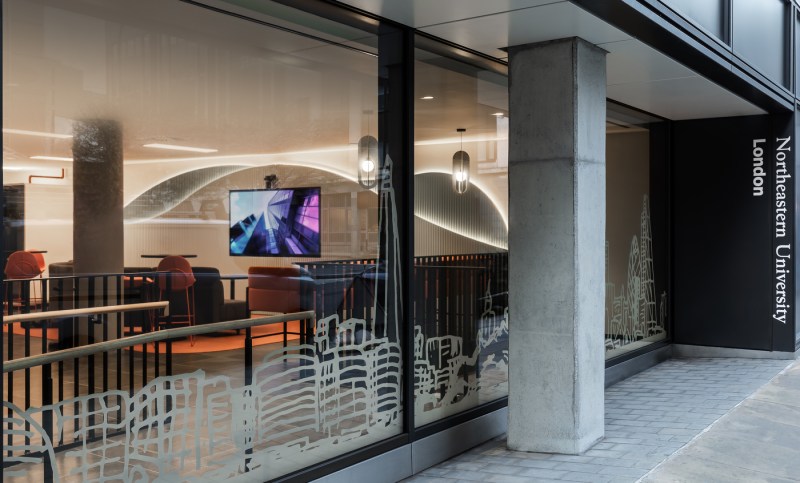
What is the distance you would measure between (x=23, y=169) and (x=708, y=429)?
220 inches

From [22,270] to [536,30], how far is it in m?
3.79

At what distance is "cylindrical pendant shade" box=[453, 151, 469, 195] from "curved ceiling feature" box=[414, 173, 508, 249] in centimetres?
5

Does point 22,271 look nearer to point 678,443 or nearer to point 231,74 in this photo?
point 231,74

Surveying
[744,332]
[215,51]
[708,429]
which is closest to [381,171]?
[215,51]

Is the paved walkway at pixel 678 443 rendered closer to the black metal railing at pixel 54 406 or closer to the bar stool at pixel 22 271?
the black metal railing at pixel 54 406

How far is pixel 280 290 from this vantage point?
15.7 feet

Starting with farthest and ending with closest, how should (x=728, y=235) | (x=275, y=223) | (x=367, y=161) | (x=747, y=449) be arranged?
1. (x=728, y=235)
2. (x=747, y=449)
3. (x=367, y=161)
4. (x=275, y=223)

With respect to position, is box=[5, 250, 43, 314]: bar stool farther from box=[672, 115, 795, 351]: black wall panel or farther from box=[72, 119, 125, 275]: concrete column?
box=[672, 115, 795, 351]: black wall panel

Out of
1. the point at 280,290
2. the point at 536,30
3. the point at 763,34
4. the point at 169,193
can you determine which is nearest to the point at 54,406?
the point at 169,193

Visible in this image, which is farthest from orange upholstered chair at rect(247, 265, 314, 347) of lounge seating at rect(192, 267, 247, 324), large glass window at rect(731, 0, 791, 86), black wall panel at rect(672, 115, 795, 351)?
black wall panel at rect(672, 115, 795, 351)

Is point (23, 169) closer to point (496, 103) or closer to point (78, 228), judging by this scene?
point (78, 228)

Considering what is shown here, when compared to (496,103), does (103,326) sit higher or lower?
lower

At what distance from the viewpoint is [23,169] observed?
3.42 meters

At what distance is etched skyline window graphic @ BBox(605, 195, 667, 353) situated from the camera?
30.0 ft
